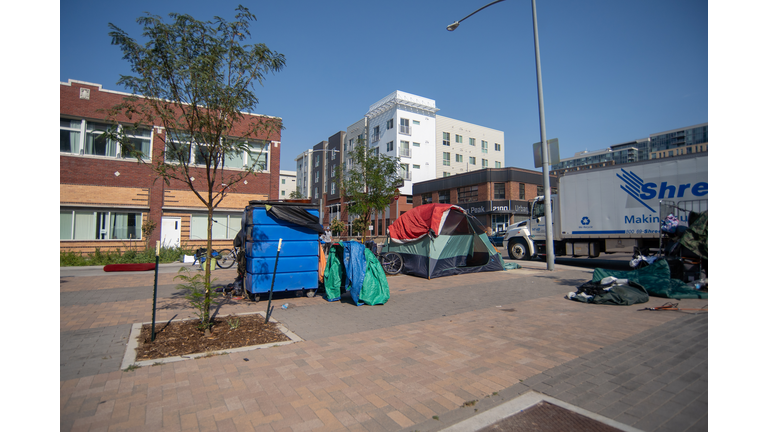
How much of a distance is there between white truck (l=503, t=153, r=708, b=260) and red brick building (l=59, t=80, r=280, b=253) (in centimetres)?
1363

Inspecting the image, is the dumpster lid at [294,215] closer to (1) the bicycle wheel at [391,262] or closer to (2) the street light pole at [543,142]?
(1) the bicycle wheel at [391,262]

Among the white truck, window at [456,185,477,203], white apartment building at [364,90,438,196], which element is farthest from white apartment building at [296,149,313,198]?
the white truck

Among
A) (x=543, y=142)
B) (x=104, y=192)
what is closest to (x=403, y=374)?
(x=543, y=142)

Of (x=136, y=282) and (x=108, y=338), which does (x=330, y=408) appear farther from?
(x=136, y=282)

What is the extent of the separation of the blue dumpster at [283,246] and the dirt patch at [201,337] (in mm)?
1684

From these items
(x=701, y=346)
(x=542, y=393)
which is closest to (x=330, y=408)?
(x=542, y=393)

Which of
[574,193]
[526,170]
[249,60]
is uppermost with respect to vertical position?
[526,170]

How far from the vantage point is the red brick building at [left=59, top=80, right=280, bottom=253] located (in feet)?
57.1

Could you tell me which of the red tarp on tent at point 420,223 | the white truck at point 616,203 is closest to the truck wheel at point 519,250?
the white truck at point 616,203

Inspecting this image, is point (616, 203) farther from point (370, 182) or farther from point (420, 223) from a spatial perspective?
point (370, 182)

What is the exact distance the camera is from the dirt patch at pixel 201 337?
15.4 ft

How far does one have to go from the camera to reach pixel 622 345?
15.8ft

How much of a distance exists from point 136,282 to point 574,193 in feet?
53.4

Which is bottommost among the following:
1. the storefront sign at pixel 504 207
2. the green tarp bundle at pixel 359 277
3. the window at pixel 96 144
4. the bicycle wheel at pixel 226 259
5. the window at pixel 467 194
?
the bicycle wheel at pixel 226 259
